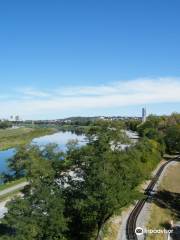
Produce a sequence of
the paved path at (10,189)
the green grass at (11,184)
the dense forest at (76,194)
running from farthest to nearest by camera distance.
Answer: the green grass at (11,184), the paved path at (10,189), the dense forest at (76,194)

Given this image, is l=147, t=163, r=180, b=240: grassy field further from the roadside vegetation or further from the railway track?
the roadside vegetation

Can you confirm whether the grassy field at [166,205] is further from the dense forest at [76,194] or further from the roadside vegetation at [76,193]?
the dense forest at [76,194]

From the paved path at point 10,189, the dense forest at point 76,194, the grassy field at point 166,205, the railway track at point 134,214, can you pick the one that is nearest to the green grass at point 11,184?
the paved path at point 10,189

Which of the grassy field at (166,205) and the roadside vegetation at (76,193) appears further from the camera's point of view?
the grassy field at (166,205)

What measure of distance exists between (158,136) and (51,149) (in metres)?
57.5

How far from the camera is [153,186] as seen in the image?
214 feet

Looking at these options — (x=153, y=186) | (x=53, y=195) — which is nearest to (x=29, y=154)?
(x=53, y=195)

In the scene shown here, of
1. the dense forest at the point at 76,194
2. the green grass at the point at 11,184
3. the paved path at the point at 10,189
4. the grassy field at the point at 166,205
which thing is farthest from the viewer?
the green grass at the point at 11,184

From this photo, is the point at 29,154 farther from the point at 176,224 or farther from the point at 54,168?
the point at 176,224

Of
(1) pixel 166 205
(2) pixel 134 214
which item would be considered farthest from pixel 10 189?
(1) pixel 166 205

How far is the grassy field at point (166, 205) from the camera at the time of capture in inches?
1823

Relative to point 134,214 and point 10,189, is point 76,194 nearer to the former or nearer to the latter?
point 134,214

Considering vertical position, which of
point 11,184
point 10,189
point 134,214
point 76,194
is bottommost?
point 134,214

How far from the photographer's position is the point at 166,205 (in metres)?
55.6
